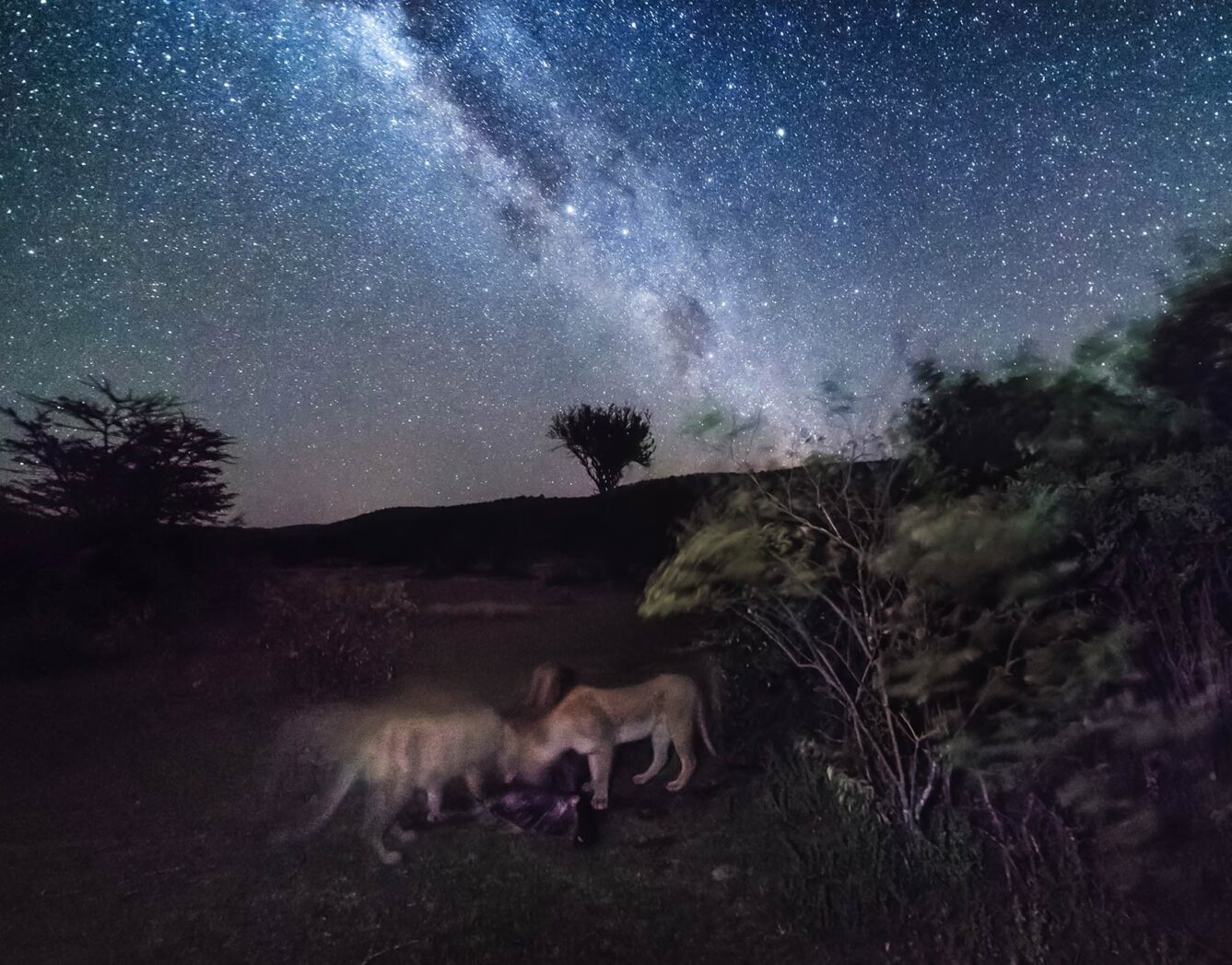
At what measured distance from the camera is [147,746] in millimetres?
8352

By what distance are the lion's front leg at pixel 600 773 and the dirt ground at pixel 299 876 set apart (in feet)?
0.57

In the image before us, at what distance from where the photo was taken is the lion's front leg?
6.30 metres

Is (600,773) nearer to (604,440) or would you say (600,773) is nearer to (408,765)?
(408,765)

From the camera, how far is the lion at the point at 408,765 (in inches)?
226

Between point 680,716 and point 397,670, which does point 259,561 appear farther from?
point 680,716

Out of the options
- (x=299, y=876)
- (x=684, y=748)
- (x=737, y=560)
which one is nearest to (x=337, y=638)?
(x=299, y=876)

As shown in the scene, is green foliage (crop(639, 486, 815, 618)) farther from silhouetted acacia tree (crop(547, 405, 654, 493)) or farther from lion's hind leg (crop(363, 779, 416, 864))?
silhouetted acacia tree (crop(547, 405, 654, 493))

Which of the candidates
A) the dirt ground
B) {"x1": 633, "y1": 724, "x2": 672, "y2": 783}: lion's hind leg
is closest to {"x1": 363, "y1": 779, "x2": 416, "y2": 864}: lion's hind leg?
the dirt ground

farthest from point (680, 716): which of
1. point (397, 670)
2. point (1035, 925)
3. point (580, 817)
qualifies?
point (397, 670)

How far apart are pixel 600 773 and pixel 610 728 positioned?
0.34 metres

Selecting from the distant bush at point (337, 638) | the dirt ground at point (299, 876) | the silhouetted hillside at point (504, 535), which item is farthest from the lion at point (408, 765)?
the silhouetted hillside at point (504, 535)

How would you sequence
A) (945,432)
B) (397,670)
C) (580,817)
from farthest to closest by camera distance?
(397,670), (580,817), (945,432)

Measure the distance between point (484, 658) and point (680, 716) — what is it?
17.3 ft

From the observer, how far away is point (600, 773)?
250 inches
